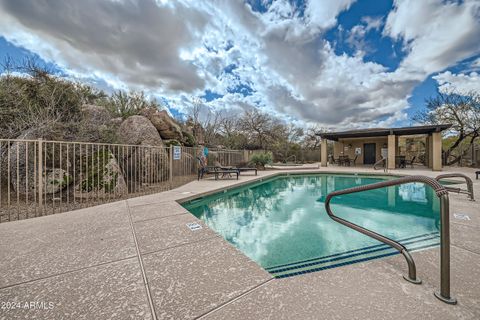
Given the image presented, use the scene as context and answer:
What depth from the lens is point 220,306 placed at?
4.15ft

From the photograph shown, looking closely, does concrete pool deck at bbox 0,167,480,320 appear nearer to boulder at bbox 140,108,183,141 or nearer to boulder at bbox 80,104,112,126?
boulder at bbox 80,104,112,126

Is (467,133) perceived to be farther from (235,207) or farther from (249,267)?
(249,267)

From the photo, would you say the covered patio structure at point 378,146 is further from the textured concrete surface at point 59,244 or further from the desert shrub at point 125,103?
the textured concrete surface at point 59,244

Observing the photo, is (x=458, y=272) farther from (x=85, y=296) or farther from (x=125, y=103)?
(x=125, y=103)

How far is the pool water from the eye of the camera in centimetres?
261

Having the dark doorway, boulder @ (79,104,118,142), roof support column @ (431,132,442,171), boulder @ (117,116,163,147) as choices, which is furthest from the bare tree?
boulder @ (79,104,118,142)

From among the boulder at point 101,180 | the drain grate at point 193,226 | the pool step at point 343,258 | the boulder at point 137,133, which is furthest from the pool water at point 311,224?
the boulder at point 137,133

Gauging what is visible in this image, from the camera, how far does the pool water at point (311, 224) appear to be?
8.56 ft

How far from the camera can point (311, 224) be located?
3.96 metres

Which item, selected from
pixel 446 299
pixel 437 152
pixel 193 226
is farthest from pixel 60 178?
pixel 437 152

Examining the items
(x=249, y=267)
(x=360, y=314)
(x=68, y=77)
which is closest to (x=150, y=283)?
(x=249, y=267)

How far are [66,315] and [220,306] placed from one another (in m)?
1.00

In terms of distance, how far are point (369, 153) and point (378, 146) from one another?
93 centimetres

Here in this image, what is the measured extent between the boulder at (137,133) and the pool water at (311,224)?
4.03 metres
